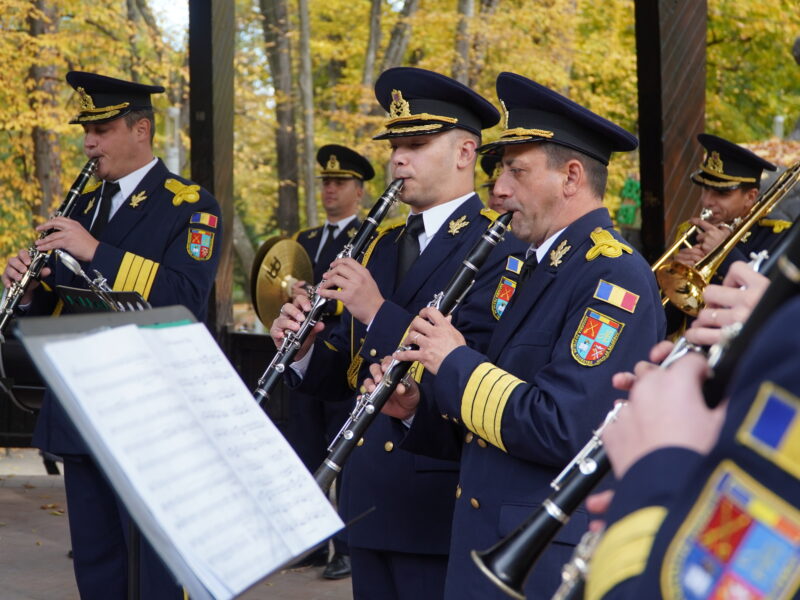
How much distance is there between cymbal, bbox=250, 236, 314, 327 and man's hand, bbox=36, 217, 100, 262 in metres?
2.44

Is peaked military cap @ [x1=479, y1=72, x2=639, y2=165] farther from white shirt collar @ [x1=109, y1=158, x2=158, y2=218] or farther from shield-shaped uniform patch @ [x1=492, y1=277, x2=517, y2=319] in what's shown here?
white shirt collar @ [x1=109, y1=158, x2=158, y2=218]

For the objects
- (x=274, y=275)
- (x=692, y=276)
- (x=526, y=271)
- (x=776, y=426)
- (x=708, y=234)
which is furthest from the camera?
(x=274, y=275)

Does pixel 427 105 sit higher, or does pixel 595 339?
pixel 427 105

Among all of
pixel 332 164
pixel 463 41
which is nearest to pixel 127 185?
pixel 332 164

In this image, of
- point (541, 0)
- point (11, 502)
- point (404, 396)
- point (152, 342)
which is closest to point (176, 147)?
point (541, 0)

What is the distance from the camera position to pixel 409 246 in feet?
12.2

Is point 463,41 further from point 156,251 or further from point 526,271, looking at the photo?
point 526,271

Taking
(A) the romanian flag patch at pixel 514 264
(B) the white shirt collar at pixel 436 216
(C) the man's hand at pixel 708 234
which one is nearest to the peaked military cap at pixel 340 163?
(C) the man's hand at pixel 708 234

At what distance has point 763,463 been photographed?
3.60ft

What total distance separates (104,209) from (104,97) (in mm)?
505

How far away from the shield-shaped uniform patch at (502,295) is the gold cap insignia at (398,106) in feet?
2.49

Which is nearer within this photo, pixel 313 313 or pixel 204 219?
pixel 313 313

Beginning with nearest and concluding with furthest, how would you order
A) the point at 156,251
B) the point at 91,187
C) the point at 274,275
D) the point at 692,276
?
the point at 156,251 → the point at 692,276 → the point at 91,187 → the point at 274,275

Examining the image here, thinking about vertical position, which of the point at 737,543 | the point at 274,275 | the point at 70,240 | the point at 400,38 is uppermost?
the point at 737,543
